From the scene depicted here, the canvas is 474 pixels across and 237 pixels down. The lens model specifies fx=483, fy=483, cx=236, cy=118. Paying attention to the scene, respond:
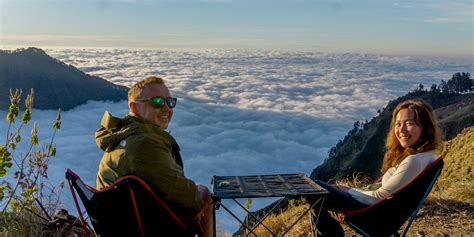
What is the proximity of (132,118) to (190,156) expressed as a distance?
156 m

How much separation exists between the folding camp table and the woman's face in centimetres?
71

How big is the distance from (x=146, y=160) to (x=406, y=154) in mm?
1926

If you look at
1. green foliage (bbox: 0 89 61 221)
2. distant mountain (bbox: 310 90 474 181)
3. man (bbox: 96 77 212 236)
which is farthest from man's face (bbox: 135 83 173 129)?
distant mountain (bbox: 310 90 474 181)

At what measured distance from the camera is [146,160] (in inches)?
106

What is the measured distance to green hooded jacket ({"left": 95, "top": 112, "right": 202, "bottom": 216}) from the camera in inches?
107

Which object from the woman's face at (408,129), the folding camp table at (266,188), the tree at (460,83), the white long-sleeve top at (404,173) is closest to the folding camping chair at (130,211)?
the folding camp table at (266,188)

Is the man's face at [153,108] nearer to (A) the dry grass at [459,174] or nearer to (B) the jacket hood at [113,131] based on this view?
(B) the jacket hood at [113,131]

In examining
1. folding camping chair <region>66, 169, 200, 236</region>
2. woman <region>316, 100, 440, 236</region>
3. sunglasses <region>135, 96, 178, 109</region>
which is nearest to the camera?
folding camping chair <region>66, 169, 200, 236</region>


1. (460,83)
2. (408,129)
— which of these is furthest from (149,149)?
(460,83)

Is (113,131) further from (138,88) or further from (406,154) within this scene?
(406,154)

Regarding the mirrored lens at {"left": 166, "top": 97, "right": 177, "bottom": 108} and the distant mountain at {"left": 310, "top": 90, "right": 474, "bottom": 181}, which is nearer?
the mirrored lens at {"left": 166, "top": 97, "right": 177, "bottom": 108}

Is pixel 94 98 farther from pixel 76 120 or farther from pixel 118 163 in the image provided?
pixel 118 163

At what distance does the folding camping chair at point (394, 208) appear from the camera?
328cm

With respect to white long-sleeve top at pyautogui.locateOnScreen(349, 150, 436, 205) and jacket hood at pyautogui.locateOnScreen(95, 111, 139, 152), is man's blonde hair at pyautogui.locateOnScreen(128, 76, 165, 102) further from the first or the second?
white long-sleeve top at pyautogui.locateOnScreen(349, 150, 436, 205)
